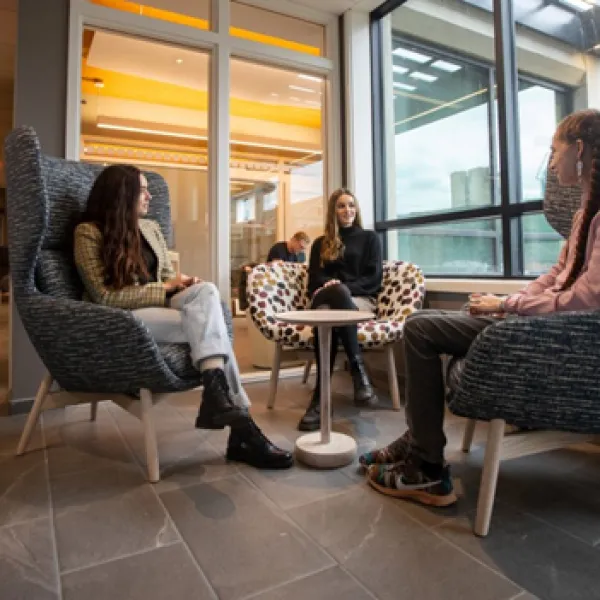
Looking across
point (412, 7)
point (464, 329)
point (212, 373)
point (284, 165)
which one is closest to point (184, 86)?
point (284, 165)

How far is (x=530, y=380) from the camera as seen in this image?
1077mm

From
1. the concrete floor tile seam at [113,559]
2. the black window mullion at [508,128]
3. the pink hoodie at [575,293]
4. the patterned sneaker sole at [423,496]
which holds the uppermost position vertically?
the black window mullion at [508,128]

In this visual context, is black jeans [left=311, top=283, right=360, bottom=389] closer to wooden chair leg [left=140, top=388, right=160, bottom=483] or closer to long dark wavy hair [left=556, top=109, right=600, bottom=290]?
wooden chair leg [left=140, top=388, right=160, bottom=483]

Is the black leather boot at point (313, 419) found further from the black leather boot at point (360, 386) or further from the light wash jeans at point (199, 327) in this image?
the light wash jeans at point (199, 327)

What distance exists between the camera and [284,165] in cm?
467

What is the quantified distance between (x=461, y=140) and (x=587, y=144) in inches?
67.0

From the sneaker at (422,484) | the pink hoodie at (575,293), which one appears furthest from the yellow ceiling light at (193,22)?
the sneaker at (422,484)

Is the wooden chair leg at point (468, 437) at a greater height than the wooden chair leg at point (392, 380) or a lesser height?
lesser

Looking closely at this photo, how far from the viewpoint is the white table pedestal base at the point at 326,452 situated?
159 centimetres

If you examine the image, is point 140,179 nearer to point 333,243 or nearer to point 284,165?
point 333,243

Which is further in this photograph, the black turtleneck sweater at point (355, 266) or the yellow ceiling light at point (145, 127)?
the yellow ceiling light at point (145, 127)

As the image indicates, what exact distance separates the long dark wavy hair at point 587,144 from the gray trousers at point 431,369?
333mm

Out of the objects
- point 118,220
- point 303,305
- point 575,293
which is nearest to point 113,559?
point 118,220

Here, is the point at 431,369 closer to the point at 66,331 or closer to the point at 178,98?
the point at 66,331
